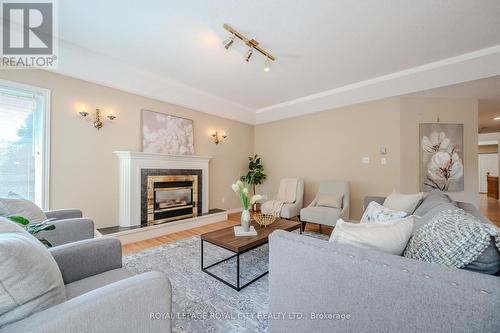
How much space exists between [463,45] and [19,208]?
5126 mm

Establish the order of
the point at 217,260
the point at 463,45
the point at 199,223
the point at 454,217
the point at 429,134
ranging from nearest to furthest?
the point at 454,217, the point at 217,260, the point at 463,45, the point at 429,134, the point at 199,223

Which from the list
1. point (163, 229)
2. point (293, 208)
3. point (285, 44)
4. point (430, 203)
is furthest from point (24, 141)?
point (430, 203)

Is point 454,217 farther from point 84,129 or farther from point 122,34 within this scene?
point 84,129

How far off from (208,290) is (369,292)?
1.49 meters

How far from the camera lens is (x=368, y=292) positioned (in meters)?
0.85

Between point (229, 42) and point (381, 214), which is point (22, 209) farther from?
point (381, 214)

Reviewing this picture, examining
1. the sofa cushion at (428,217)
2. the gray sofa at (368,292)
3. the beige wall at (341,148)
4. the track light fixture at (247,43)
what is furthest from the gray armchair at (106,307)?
the beige wall at (341,148)

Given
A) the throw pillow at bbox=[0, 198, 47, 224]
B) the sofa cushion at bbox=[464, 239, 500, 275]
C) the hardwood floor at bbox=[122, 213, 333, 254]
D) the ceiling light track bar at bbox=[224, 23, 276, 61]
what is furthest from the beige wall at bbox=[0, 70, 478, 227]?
the sofa cushion at bbox=[464, 239, 500, 275]

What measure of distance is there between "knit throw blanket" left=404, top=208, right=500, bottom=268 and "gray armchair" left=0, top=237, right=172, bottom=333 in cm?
121

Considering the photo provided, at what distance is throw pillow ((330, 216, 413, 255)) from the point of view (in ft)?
3.41

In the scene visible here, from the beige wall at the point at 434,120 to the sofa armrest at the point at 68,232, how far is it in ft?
15.1

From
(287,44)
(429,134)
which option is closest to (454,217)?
(287,44)

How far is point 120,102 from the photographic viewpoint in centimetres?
341

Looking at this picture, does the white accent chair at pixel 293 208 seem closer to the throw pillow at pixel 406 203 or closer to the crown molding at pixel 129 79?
the throw pillow at pixel 406 203
